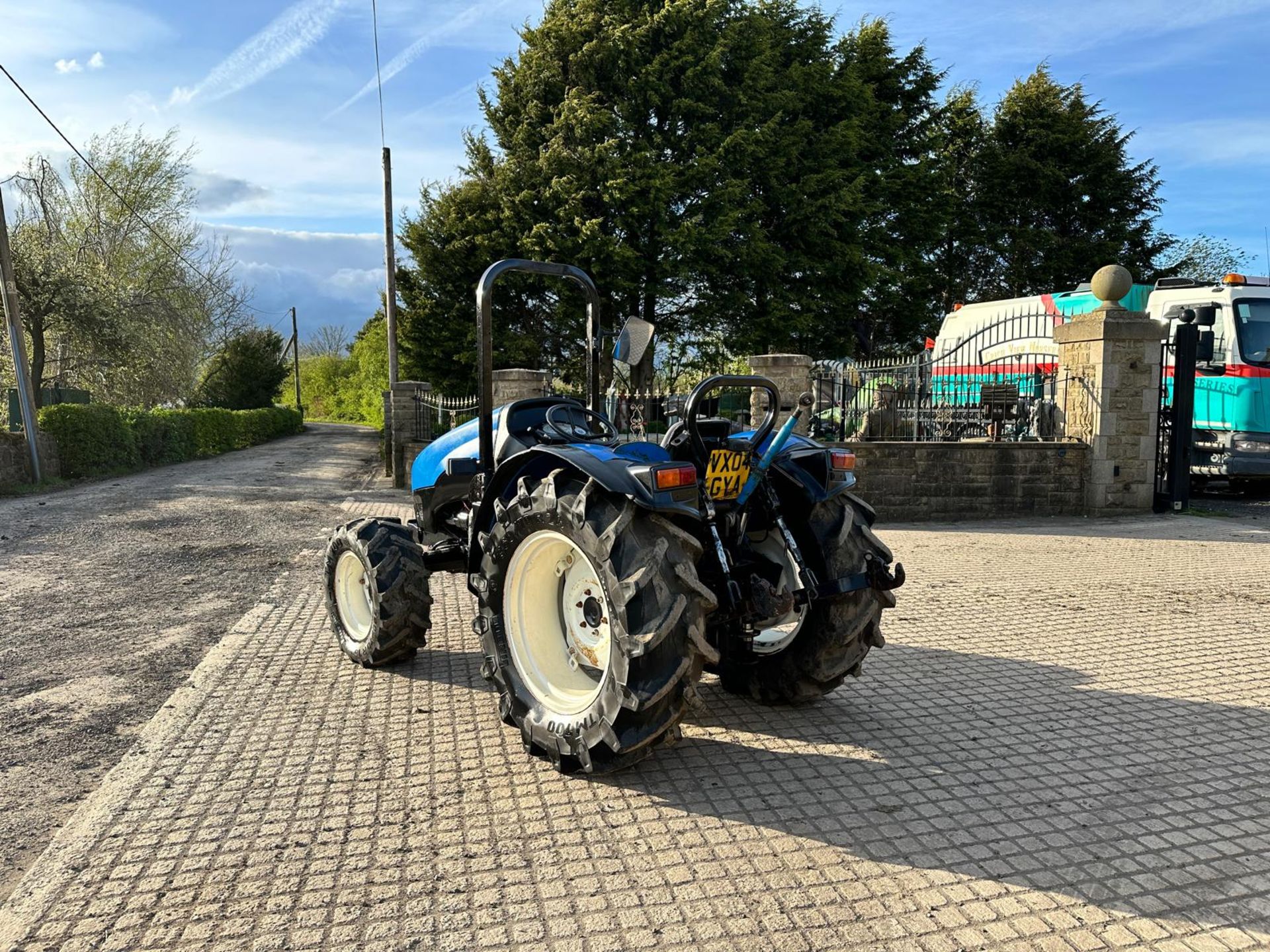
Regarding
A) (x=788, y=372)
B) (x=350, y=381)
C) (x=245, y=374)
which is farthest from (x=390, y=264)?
(x=350, y=381)

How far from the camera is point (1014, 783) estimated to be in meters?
3.44

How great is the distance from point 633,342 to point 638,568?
1.32 m

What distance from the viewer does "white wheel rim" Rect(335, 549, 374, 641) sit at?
16.6 ft

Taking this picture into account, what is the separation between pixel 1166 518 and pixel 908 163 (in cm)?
1948

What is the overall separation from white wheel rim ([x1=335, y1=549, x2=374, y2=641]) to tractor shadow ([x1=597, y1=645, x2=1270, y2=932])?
199cm

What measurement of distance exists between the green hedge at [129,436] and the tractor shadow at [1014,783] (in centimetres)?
1539

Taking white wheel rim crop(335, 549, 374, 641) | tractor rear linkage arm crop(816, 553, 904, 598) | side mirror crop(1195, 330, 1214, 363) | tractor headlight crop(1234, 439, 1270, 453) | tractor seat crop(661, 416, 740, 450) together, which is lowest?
white wheel rim crop(335, 549, 374, 641)

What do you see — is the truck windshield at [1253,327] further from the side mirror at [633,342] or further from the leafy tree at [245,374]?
the leafy tree at [245,374]

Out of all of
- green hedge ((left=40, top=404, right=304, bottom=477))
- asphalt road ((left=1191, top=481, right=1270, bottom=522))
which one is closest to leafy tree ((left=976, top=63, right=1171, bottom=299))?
asphalt road ((left=1191, top=481, right=1270, bottom=522))

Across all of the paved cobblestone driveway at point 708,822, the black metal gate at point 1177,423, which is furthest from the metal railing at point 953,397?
the paved cobblestone driveway at point 708,822

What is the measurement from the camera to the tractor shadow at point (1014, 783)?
280 centimetres

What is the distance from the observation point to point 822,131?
24422 millimetres

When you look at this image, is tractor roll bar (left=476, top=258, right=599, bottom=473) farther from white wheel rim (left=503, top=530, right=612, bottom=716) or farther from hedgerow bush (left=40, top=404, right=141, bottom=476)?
hedgerow bush (left=40, top=404, right=141, bottom=476)

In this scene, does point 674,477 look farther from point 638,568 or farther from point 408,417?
point 408,417
